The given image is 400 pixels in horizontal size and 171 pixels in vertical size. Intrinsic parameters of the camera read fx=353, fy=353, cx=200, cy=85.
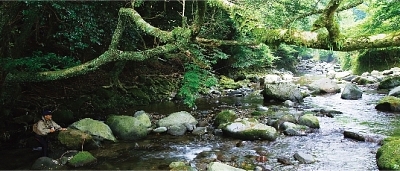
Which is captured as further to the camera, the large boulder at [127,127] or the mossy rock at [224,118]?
the mossy rock at [224,118]

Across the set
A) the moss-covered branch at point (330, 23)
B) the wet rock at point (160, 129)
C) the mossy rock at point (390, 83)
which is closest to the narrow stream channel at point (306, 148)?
the wet rock at point (160, 129)

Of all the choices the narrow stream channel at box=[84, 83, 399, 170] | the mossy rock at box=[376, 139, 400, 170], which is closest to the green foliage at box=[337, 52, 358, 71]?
the narrow stream channel at box=[84, 83, 399, 170]

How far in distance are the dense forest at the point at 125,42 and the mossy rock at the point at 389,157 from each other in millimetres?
2042

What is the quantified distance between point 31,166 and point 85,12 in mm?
3463

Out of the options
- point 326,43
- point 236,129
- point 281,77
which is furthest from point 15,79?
point 281,77

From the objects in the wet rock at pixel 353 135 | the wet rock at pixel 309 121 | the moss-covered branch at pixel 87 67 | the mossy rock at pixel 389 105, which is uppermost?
the moss-covered branch at pixel 87 67

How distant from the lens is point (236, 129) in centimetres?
871

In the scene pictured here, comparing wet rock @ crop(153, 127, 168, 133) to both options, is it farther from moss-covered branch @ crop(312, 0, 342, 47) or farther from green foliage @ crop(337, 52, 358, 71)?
green foliage @ crop(337, 52, 358, 71)

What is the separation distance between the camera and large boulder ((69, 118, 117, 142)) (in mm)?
8219

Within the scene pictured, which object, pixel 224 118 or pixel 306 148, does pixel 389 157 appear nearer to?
pixel 306 148

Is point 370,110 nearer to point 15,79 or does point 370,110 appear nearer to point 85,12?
point 85,12

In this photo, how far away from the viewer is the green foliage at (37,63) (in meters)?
6.57

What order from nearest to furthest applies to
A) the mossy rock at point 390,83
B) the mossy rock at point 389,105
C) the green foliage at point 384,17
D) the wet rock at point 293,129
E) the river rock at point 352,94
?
the wet rock at point 293,129 → the mossy rock at point 389,105 → the river rock at point 352,94 → the green foliage at point 384,17 → the mossy rock at point 390,83

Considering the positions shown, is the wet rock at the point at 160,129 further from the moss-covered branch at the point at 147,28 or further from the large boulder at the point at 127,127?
the moss-covered branch at the point at 147,28
